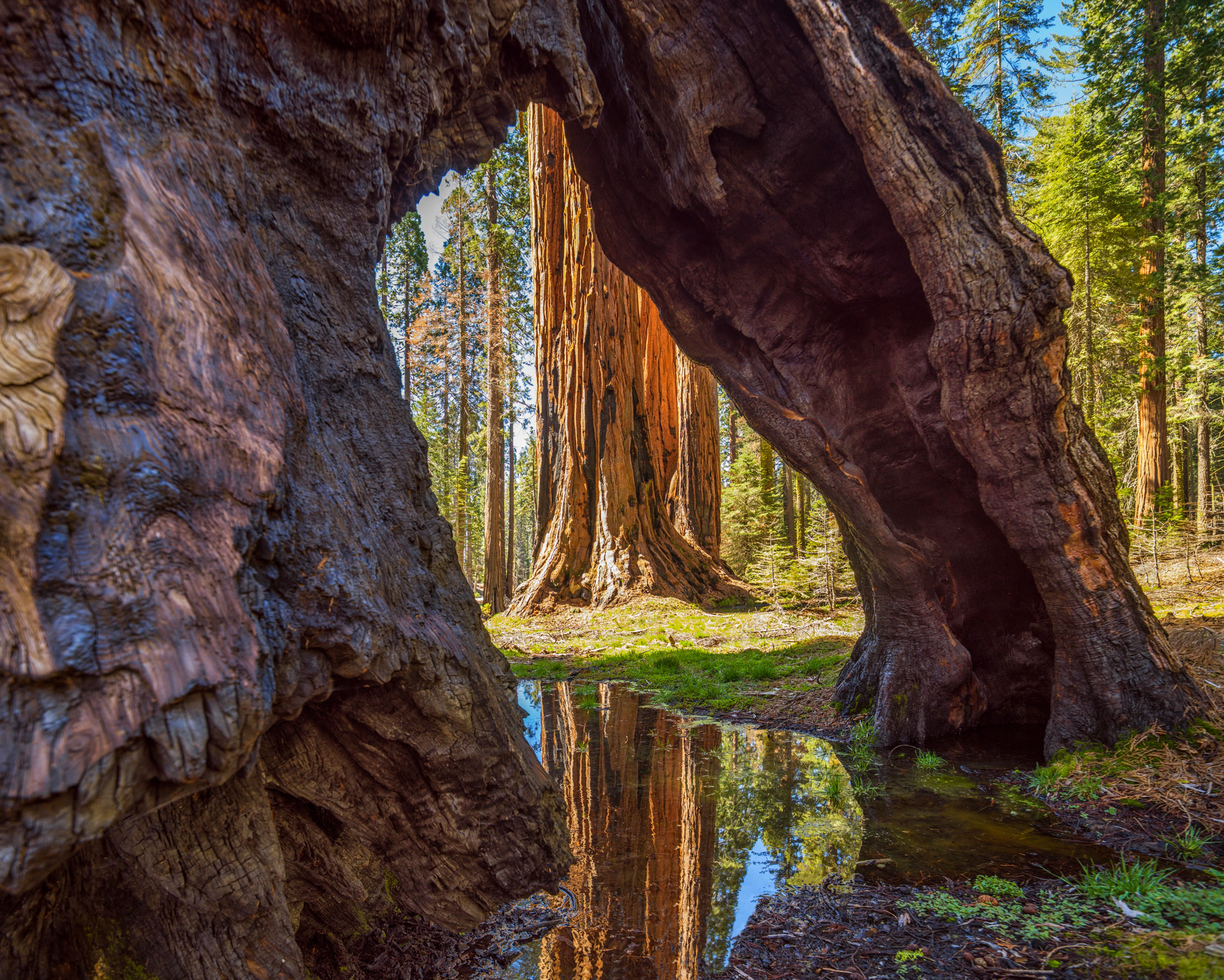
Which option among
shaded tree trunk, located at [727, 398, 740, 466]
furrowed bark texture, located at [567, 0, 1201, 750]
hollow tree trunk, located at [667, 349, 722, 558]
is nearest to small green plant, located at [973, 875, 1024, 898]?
furrowed bark texture, located at [567, 0, 1201, 750]

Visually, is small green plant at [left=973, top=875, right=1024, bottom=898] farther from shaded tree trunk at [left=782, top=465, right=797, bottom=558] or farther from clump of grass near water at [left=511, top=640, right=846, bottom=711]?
shaded tree trunk at [left=782, top=465, right=797, bottom=558]

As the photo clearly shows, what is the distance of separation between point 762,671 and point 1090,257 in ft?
51.6

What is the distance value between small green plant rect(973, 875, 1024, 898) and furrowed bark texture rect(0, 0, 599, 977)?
5.74 ft

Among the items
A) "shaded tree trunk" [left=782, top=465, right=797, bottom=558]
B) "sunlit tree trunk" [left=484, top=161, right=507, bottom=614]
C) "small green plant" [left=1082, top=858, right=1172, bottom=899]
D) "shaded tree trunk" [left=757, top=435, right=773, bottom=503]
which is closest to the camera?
"small green plant" [left=1082, top=858, right=1172, bottom=899]

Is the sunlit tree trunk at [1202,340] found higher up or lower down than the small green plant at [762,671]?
higher up

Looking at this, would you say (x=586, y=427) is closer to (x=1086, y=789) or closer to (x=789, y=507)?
(x=1086, y=789)

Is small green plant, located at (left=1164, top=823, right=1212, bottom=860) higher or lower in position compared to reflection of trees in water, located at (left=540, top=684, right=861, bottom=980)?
higher

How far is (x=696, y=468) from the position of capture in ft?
47.3

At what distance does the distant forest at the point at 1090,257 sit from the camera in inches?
464

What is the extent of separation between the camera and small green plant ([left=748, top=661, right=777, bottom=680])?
6.61m

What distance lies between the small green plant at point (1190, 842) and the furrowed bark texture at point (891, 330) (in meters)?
0.94

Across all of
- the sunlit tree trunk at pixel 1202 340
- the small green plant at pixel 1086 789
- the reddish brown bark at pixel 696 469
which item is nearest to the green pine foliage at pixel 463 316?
the reddish brown bark at pixel 696 469

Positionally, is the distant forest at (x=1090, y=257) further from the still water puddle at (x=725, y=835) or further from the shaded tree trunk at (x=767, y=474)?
the still water puddle at (x=725, y=835)

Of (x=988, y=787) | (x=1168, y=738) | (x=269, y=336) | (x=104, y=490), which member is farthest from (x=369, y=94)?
(x=1168, y=738)
